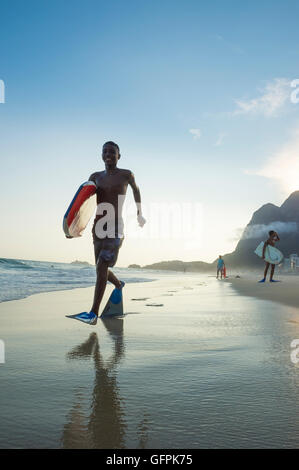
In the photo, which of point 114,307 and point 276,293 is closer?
point 114,307

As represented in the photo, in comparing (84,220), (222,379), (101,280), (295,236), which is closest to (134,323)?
(101,280)

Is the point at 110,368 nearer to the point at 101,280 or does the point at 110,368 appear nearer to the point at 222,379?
the point at 222,379

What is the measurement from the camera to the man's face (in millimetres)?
4816

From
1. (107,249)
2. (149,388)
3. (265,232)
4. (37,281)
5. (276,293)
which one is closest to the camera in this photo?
(149,388)

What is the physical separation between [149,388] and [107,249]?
281cm

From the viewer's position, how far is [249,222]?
135 meters

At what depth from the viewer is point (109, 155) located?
4.81 metres

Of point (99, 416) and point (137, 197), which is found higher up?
point (137, 197)

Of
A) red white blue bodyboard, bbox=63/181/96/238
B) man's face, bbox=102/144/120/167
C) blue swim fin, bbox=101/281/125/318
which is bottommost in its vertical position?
blue swim fin, bbox=101/281/125/318

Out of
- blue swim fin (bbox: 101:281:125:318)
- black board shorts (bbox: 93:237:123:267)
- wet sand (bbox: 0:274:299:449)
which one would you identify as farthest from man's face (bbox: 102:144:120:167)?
wet sand (bbox: 0:274:299:449)

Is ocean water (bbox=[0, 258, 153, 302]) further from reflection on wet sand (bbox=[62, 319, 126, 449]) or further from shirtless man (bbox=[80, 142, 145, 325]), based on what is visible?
reflection on wet sand (bbox=[62, 319, 126, 449])

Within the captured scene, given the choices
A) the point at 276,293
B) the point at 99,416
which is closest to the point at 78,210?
the point at 99,416

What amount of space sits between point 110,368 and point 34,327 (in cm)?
187

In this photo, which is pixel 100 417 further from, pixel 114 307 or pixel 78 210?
pixel 114 307
